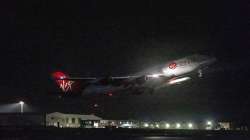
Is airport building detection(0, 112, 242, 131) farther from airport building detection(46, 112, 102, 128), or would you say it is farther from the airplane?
the airplane

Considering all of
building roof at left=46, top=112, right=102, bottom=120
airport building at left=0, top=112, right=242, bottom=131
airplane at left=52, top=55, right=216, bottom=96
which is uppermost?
airplane at left=52, top=55, right=216, bottom=96

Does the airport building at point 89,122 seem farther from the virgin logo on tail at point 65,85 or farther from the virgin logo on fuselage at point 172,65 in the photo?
the virgin logo on fuselage at point 172,65

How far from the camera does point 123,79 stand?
11875 centimetres

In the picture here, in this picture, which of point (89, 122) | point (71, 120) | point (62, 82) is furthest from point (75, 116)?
point (62, 82)

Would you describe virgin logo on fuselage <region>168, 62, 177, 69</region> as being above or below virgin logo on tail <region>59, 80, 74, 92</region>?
above

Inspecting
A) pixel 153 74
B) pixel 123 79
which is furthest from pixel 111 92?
pixel 153 74

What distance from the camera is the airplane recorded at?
112 metres

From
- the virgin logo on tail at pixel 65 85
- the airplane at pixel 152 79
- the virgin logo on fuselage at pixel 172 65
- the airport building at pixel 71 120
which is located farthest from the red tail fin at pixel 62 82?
the virgin logo on fuselage at pixel 172 65

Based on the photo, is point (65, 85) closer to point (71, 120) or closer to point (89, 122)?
point (89, 122)

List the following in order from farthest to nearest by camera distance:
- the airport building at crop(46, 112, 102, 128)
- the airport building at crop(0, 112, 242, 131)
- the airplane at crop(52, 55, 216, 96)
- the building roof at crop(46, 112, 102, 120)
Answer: the building roof at crop(46, 112, 102, 120) < the airport building at crop(46, 112, 102, 128) < the airport building at crop(0, 112, 242, 131) < the airplane at crop(52, 55, 216, 96)

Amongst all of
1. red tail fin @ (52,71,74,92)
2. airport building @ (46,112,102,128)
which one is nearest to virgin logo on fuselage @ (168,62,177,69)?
red tail fin @ (52,71,74,92)

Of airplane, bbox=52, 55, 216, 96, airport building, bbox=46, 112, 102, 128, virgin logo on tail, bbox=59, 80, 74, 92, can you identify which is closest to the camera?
airplane, bbox=52, 55, 216, 96

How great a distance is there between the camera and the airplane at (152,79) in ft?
366

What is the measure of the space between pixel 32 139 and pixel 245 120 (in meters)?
83.8
